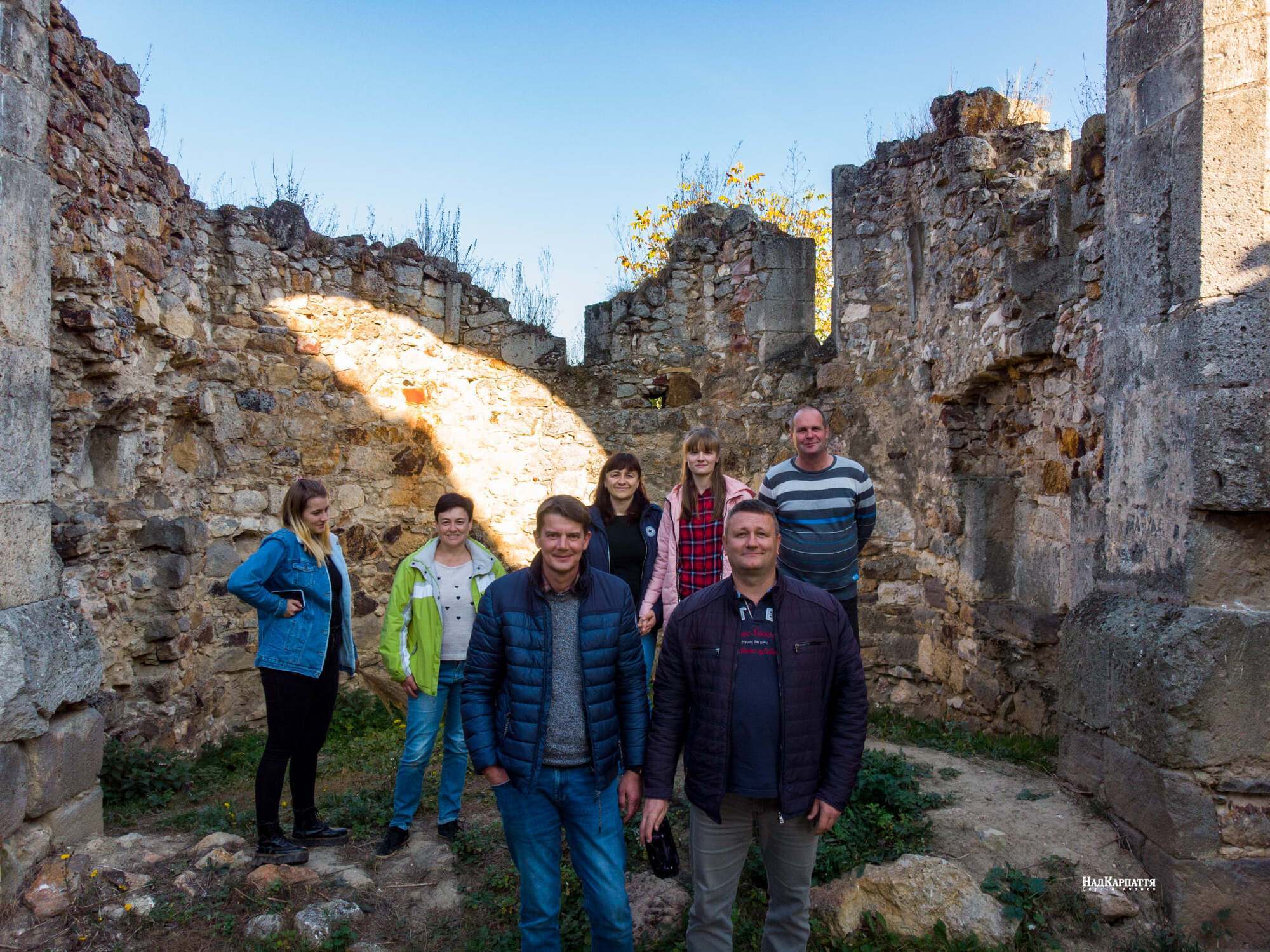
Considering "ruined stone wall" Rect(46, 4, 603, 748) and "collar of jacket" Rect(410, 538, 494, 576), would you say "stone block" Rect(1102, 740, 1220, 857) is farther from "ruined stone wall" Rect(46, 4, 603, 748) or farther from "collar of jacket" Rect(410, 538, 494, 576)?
"ruined stone wall" Rect(46, 4, 603, 748)

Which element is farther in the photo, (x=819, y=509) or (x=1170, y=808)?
Result: (x=819, y=509)

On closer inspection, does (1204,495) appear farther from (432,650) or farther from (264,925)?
(264,925)

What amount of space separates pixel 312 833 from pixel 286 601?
108cm

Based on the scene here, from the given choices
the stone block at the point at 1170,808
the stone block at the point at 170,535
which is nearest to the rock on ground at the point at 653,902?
the stone block at the point at 1170,808

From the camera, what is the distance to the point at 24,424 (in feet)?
11.3

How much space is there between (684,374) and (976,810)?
4611 mm

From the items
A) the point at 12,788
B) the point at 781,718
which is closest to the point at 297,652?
the point at 12,788

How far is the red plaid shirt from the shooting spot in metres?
4.03

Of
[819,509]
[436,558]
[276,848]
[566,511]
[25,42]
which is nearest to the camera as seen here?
[566,511]

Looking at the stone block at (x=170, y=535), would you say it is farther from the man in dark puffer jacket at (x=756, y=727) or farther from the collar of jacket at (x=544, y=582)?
the man in dark puffer jacket at (x=756, y=727)

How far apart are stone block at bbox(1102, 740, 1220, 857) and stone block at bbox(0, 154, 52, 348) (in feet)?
14.7

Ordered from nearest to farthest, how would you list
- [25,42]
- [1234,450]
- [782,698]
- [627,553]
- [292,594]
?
[782,698] → [1234,450] → [25,42] → [292,594] → [627,553]

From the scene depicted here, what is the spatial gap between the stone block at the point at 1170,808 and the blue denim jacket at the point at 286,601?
324 cm

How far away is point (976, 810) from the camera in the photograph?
12.7 feet
